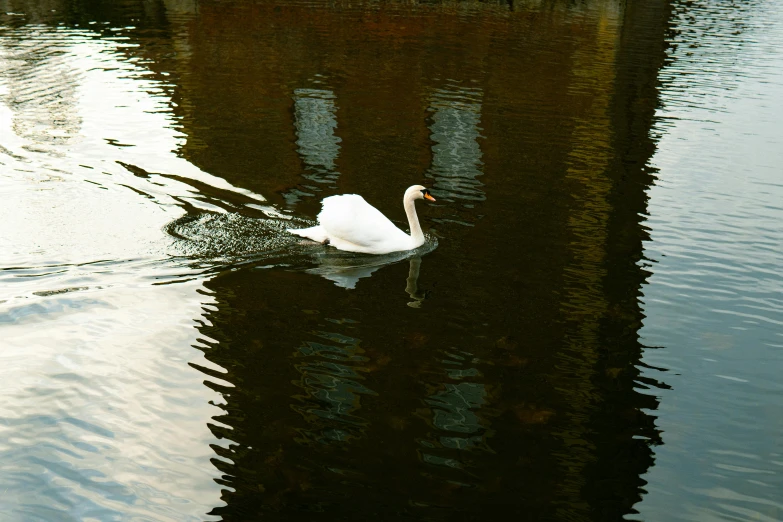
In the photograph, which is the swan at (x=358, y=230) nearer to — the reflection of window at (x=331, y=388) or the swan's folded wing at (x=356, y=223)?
the swan's folded wing at (x=356, y=223)

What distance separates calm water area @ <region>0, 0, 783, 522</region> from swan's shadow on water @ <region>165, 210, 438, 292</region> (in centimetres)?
4

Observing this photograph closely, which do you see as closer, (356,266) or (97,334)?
(97,334)

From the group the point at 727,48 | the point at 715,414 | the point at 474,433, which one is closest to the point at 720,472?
the point at 715,414

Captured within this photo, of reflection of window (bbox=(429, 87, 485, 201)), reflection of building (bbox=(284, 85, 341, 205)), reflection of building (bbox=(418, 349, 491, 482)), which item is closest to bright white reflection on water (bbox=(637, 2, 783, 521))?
reflection of building (bbox=(418, 349, 491, 482))

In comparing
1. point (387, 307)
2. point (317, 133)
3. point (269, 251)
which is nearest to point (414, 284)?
point (387, 307)

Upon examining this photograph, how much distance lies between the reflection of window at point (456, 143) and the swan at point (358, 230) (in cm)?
253

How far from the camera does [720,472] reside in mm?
6500

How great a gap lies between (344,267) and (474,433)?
3785mm

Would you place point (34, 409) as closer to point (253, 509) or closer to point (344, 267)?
point (253, 509)

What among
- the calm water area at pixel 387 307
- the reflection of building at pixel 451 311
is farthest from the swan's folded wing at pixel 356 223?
the reflection of building at pixel 451 311

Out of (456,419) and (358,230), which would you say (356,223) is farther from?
(456,419)

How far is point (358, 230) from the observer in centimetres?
1017

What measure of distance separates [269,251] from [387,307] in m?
1.94

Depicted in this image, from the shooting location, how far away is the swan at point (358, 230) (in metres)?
10.2
